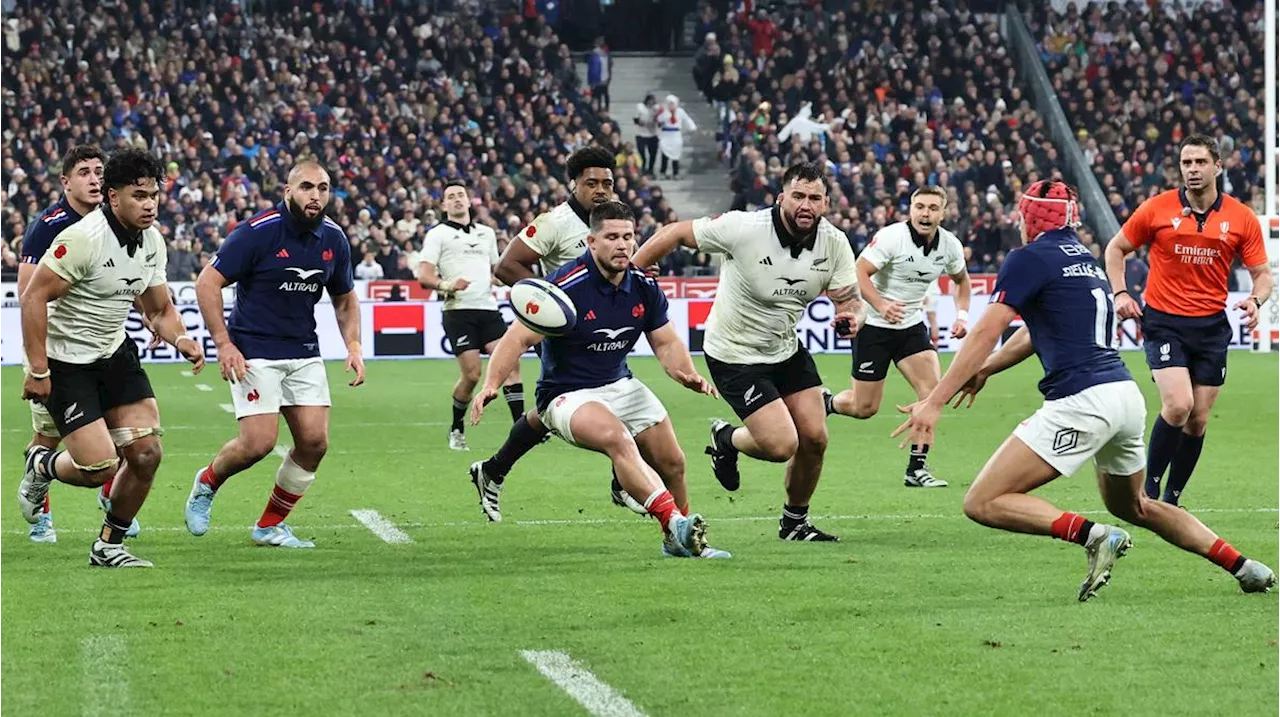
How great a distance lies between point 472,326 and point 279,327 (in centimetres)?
758

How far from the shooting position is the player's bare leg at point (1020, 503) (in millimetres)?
8398

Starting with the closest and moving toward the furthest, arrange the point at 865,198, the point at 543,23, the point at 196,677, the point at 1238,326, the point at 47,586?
1. the point at 196,677
2. the point at 47,586
3. the point at 1238,326
4. the point at 865,198
5. the point at 543,23

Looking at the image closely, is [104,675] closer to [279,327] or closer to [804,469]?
[279,327]

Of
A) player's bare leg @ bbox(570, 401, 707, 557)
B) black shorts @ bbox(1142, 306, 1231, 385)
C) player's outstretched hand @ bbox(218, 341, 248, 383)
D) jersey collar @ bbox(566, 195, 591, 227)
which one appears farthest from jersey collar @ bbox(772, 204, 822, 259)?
player's outstretched hand @ bbox(218, 341, 248, 383)

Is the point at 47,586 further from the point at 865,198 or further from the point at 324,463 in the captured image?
the point at 865,198

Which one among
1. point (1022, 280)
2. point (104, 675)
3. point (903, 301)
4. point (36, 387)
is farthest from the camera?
point (903, 301)

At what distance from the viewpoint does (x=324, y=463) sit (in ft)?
50.8

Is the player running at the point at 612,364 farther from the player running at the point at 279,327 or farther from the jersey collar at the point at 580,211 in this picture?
the jersey collar at the point at 580,211

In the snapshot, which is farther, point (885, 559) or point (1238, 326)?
point (1238, 326)

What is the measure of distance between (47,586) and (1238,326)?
79.9ft

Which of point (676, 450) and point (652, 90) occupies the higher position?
point (676, 450)

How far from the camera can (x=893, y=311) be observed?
13492mm

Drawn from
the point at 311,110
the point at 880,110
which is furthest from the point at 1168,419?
the point at 880,110

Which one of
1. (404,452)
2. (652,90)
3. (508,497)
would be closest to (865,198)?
(652,90)
